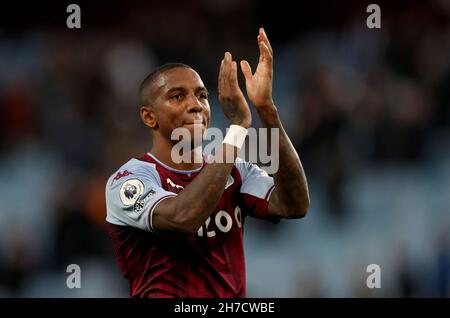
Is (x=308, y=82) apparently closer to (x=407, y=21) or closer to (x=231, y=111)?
(x=407, y=21)

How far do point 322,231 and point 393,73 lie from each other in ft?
7.04

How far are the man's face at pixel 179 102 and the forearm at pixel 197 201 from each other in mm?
483

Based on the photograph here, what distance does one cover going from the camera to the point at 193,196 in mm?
3926

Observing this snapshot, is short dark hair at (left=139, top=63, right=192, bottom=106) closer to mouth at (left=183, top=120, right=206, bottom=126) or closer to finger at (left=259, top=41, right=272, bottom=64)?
mouth at (left=183, top=120, right=206, bottom=126)

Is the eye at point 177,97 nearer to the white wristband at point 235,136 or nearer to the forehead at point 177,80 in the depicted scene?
the forehead at point 177,80

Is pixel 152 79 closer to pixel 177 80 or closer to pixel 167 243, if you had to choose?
pixel 177 80

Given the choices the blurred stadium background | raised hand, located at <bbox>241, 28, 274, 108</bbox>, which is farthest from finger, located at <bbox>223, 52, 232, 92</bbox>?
the blurred stadium background

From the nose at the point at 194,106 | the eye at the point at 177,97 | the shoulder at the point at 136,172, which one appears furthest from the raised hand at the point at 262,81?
the shoulder at the point at 136,172

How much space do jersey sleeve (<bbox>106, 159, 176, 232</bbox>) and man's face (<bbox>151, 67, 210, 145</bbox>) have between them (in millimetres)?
281

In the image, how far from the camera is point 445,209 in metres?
8.75

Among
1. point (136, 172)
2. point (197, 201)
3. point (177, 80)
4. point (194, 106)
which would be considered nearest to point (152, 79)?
point (177, 80)

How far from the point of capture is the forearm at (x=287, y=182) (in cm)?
435

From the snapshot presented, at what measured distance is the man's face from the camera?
4.40 m

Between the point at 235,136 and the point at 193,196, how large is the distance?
0.42 meters
